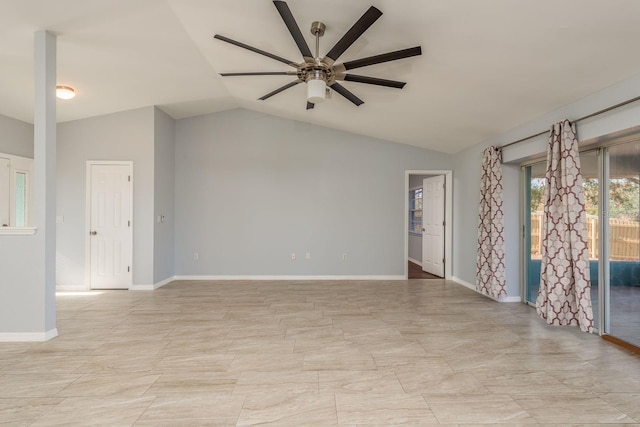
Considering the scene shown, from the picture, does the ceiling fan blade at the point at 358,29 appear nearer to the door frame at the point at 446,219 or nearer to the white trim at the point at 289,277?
the door frame at the point at 446,219

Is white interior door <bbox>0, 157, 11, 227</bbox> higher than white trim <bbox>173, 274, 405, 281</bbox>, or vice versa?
white interior door <bbox>0, 157, 11, 227</bbox>

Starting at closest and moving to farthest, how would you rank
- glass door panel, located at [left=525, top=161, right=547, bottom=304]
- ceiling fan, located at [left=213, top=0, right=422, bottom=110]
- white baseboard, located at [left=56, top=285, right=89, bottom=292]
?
ceiling fan, located at [left=213, top=0, right=422, bottom=110] < glass door panel, located at [left=525, top=161, right=547, bottom=304] < white baseboard, located at [left=56, top=285, right=89, bottom=292]

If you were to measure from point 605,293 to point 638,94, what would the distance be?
77.3 inches

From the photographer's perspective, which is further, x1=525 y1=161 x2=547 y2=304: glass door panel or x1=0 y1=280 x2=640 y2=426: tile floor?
x1=525 y1=161 x2=547 y2=304: glass door panel

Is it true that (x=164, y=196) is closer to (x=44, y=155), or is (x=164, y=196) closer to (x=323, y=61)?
(x=44, y=155)

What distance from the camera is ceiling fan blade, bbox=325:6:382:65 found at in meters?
Answer: 2.09

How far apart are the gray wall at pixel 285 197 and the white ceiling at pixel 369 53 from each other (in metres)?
1.14

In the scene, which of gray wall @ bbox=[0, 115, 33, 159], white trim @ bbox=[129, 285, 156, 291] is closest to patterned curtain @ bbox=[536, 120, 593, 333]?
white trim @ bbox=[129, 285, 156, 291]

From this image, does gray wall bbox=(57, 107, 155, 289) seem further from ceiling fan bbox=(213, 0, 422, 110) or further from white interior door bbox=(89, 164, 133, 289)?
ceiling fan bbox=(213, 0, 422, 110)

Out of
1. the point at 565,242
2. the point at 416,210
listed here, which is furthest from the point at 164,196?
the point at 416,210

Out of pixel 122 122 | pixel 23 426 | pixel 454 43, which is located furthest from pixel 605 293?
pixel 122 122

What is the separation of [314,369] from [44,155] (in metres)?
3.35

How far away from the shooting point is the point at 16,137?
17.0 feet

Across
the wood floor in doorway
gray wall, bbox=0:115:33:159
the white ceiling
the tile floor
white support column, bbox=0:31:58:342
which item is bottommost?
the tile floor
